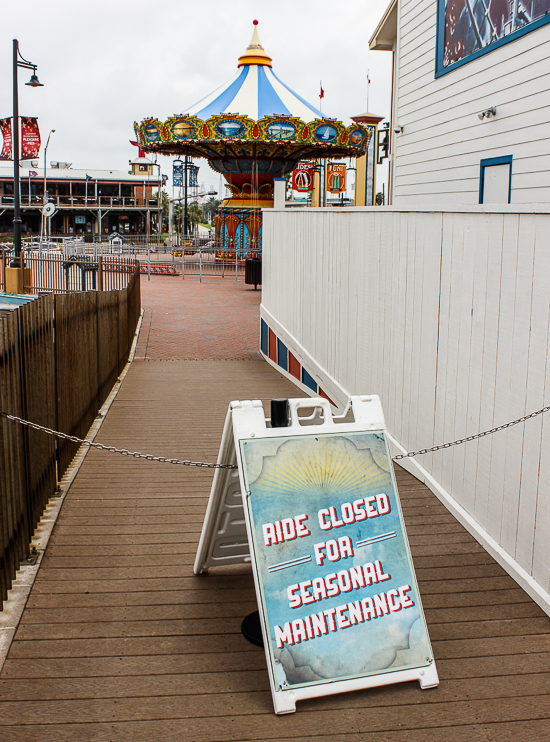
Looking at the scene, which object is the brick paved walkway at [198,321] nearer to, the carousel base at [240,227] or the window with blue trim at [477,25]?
the window with blue trim at [477,25]

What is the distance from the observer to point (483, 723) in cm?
277

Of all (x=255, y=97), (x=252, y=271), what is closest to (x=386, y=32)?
(x=252, y=271)

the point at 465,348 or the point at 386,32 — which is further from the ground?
the point at 386,32

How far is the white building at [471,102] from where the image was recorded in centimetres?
841

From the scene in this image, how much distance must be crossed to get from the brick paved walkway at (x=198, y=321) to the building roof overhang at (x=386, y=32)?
6464mm

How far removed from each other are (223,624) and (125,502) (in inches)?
71.8

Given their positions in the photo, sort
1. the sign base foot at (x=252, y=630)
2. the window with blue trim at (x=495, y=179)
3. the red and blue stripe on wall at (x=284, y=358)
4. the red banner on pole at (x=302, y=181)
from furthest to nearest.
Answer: the red banner on pole at (x=302, y=181), the red and blue stripe on wall at (x=284, y=358), the window with blue trim at (x=495, y=179), the sign base foot at (x=252, y=630)

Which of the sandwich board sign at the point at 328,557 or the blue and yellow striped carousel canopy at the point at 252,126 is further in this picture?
the blue and yellow striped carousel canopy at the point at 252,126

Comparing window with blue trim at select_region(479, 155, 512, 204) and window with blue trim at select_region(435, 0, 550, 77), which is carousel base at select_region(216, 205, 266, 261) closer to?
window with blue trim at select_region(435, 0, 550, 77)

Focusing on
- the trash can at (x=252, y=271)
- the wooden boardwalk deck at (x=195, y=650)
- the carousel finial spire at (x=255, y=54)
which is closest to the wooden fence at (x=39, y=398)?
the wooden boardwalk deck at (x=195, y=650)

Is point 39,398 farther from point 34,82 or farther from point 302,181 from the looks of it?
point 302,181

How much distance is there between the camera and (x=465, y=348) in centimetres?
450

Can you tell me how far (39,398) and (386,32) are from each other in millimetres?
12622

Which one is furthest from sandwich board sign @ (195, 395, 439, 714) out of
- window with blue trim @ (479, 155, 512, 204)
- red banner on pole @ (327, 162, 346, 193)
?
red banner on pole @ (327, 162, 346, 193)
